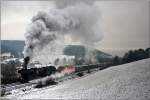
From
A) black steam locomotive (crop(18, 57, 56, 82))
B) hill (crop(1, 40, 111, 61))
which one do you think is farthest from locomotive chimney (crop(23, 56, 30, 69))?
hill (crop(1, 40, 111, 61))

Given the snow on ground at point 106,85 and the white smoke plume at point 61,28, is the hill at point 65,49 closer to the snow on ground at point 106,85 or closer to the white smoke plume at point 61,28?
the white smoke plume at point 61,28

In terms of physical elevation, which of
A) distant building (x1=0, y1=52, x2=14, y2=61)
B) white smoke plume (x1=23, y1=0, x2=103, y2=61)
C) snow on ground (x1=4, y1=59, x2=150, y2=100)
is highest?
white smoke plume (x1=23, y1=0, x2=103, y2=61)

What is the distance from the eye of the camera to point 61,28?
6441 mm

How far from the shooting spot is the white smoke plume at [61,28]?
6.39 meters

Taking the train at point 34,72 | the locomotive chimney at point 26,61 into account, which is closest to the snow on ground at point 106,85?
the train at point 34,72

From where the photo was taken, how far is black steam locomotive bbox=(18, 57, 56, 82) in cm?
641

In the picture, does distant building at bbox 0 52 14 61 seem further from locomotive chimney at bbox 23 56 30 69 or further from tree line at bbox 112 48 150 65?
tree line at bbox 112 48 150 65

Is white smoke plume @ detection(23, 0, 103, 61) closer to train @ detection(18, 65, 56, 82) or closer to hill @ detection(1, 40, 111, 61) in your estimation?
hill @ detection(1, 40, 111, 61)

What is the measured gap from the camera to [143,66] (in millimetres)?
6527

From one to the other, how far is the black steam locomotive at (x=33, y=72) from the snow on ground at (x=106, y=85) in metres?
0.27

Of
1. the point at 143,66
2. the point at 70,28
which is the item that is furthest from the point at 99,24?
the point at 143,66

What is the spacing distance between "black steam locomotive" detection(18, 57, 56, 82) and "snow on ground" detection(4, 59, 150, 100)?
0.27 metres

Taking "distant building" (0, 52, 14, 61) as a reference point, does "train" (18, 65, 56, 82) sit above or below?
below

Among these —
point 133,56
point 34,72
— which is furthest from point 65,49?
point 133,56
